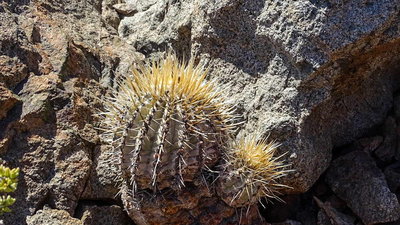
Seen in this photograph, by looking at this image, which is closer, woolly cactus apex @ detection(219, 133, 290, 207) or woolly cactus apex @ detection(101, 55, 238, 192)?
woolly cactus apex @ detection(101, 55, 238, 192)

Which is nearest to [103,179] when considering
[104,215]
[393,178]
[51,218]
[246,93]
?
[104,215]

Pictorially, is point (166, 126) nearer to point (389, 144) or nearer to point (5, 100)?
point (5, 100)

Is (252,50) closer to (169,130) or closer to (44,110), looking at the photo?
(169,130)

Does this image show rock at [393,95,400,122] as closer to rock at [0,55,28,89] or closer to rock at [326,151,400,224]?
rock at [326,151,400,224]

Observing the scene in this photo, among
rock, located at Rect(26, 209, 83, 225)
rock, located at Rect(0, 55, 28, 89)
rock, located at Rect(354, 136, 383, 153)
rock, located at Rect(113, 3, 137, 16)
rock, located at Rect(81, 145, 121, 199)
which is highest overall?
rock, located at Rect(113, 3, 137, 16)

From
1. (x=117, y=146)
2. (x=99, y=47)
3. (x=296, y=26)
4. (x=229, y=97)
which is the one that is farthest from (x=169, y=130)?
(x=99, y=47)

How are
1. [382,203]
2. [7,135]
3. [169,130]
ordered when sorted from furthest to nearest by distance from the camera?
[382,203]
[7,135]
[169,130]

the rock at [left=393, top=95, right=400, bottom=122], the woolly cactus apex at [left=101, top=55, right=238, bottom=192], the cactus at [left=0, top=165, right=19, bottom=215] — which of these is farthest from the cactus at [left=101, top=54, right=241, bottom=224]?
→ the rock at [left=393, top=95, right=400, bottom=122]
